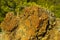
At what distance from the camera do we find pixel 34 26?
5441 millimetres

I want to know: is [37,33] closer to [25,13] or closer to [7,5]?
[25,13]

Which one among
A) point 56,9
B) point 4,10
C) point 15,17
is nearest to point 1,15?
point 4,10

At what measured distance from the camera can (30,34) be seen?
17.9 ft

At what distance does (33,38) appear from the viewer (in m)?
5.39

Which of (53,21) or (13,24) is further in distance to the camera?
(13,24)

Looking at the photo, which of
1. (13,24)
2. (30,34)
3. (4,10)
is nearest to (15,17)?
(13,24)

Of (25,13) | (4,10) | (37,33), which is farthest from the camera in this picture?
(4,10)

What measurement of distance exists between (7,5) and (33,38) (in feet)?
42.4

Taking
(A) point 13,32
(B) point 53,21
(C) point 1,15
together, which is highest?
(B) point 53,21

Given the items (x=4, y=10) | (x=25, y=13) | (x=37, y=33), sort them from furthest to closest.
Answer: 1. (x=4, y=10)
2. (x=25, y=13)
3. (x=37, y=33)

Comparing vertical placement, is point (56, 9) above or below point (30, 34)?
below

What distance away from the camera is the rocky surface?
532 cm

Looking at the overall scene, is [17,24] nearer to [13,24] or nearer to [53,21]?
[13,24]

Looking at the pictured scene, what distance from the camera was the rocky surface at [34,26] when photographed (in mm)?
5324
